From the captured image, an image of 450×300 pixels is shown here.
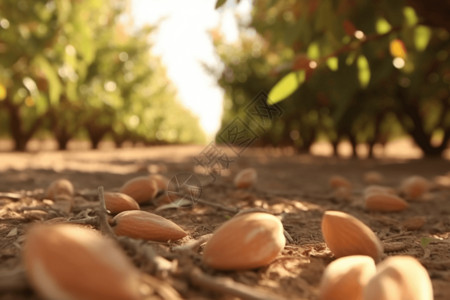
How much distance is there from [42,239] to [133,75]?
22.1 ft

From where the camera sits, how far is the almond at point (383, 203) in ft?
4.74

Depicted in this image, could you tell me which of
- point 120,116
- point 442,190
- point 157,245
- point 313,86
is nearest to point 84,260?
point 157,245

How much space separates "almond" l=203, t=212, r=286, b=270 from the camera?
2.21 feet

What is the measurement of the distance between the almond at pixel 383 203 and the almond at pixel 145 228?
0.84 meters

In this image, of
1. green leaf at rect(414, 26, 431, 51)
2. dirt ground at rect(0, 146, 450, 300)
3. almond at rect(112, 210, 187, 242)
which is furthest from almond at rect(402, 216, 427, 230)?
green leaf at rect(414, 26, 431, 51)

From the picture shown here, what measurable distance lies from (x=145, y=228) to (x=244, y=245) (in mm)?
221

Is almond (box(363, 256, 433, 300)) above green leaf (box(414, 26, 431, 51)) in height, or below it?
below

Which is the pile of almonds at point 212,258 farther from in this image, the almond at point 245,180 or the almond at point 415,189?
the almond at point 415,189

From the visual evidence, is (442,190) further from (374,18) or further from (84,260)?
(84,260)

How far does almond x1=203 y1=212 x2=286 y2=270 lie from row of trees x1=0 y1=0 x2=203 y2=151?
2203mm

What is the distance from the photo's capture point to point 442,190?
217 centimetres

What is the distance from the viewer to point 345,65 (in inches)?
80.0

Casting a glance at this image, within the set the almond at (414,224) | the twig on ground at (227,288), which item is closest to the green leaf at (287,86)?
the almond at (414,224)

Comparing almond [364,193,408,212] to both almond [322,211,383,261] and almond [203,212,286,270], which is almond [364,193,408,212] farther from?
almond [203,212,286,270]
